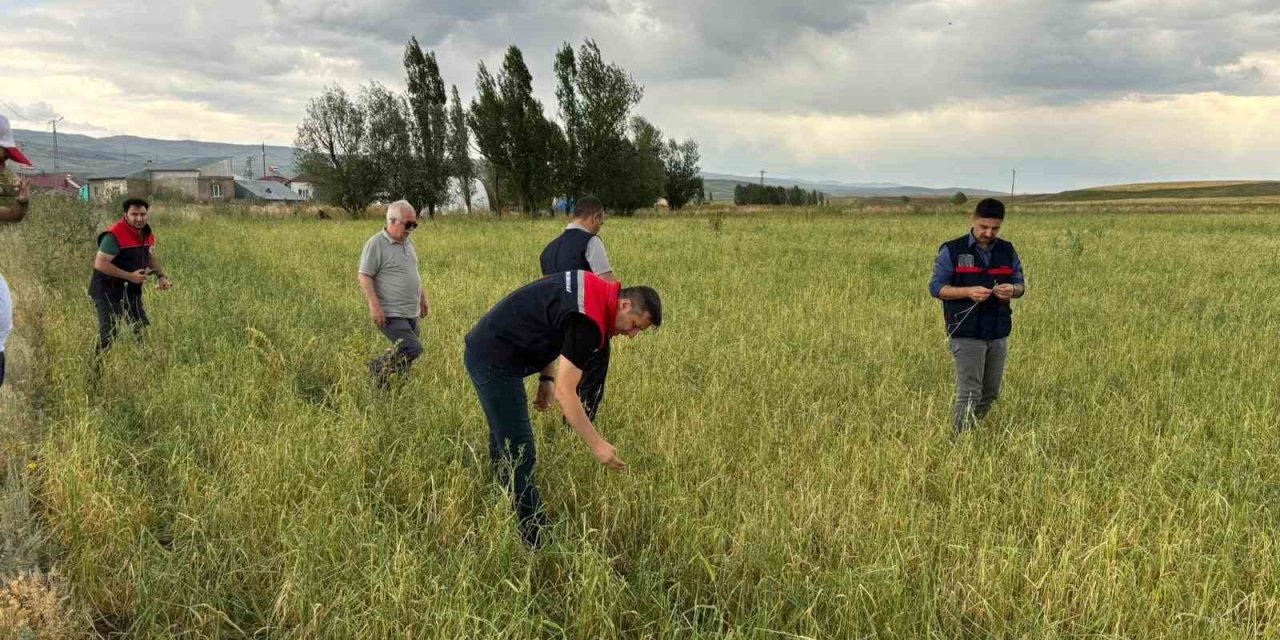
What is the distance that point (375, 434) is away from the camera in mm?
4324

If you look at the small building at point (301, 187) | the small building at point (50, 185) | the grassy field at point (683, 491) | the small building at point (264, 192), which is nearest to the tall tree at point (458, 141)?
→ the small building at point (50, 185)

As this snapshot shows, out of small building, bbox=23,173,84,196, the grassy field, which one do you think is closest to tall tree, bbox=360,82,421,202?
small building, bbox=23,173,84,196

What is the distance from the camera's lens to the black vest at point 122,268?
6117mm

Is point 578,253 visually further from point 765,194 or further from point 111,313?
point 765,194

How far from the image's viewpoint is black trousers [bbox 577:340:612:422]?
4.46 metres

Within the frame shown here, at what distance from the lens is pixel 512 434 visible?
3.40 metres

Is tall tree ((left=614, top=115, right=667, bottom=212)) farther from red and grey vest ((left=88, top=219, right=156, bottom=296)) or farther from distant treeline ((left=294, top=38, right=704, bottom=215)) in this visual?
red and grey vest ((left=88, top=219, right=156, bottom=296))

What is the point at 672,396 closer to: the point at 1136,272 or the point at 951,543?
the point at 951,543

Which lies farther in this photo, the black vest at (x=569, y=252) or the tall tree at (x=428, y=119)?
the tall tree at (x=428, y=119)

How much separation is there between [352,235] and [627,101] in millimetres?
25012

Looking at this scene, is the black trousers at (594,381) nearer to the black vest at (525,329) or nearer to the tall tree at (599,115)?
the black vest at (525,329)

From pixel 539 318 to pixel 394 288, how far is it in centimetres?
294

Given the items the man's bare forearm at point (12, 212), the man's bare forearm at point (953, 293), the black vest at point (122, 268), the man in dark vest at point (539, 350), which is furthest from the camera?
the black vest at point (122, 268)

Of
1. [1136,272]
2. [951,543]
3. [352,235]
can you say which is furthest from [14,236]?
[1136,272]
